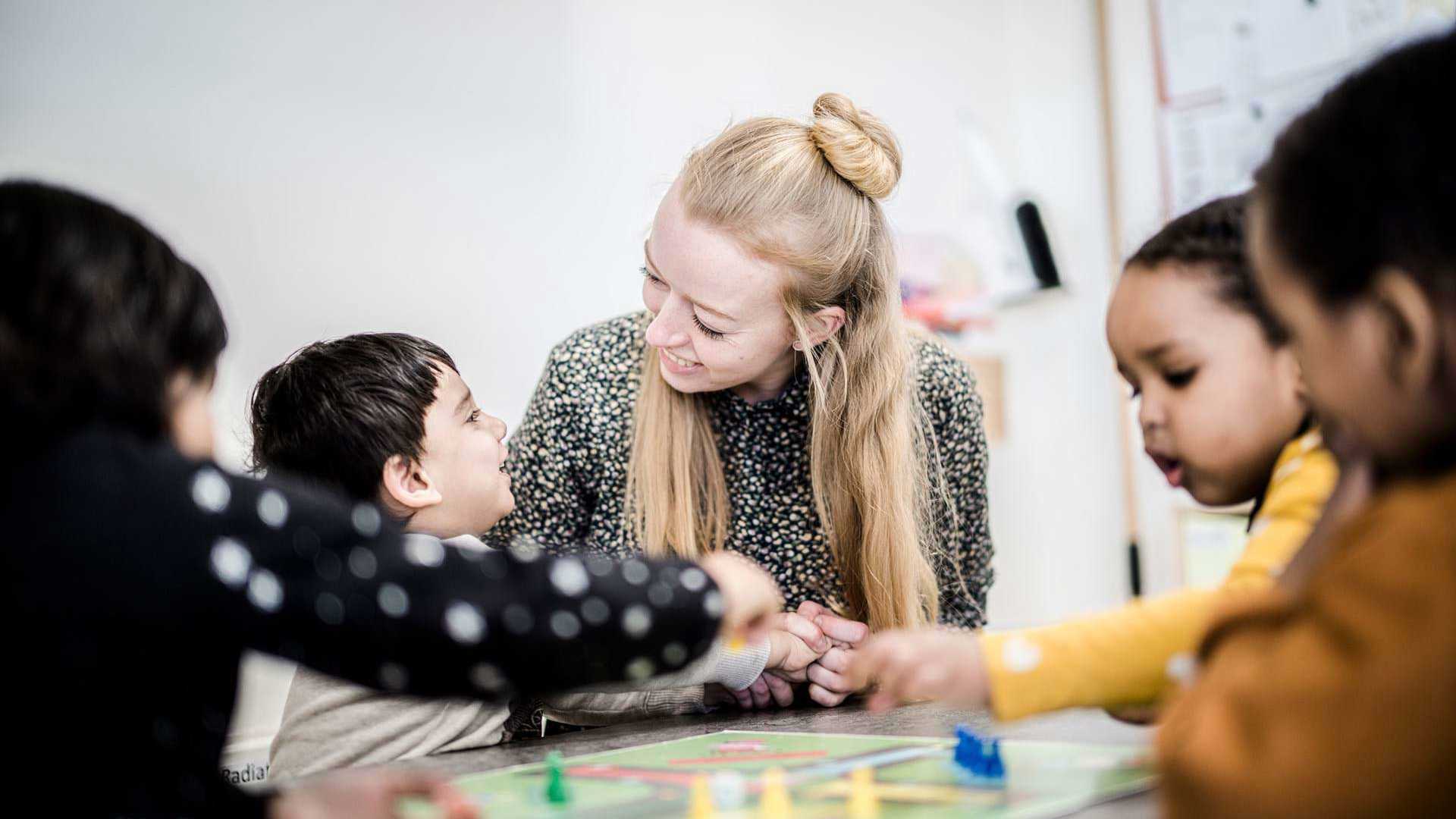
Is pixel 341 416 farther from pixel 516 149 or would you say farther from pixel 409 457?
pixel 516 149

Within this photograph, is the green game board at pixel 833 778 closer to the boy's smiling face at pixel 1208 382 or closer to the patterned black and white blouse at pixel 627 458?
the boy's smiling face at pixel 1208 382

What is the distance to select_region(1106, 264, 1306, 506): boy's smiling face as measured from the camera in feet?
2.82

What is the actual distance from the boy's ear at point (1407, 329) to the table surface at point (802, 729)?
0.42m

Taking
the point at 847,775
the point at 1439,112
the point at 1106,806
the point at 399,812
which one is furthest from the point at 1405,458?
the point at 399,812

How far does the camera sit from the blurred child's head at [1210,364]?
0.86 m

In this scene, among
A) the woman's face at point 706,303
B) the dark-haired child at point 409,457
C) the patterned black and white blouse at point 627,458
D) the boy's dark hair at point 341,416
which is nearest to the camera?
the dark-haired child at point 409,457

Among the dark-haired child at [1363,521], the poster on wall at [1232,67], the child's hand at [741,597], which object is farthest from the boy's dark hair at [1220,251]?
the poster on wall at [1232,67]

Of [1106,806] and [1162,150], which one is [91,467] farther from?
[1162,150]

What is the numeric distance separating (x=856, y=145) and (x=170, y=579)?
Result: 1.08 metres

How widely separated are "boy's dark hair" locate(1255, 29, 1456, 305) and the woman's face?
87 cm

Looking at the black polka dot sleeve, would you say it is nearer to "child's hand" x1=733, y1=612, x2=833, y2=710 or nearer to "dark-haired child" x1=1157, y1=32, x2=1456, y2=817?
"dark-haired child" x1=1157, y1=32, x2=1456, y2=817

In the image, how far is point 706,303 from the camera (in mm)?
1421

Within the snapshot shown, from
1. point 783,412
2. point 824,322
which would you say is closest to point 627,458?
point 783,412

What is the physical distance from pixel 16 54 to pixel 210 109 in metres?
0.26
